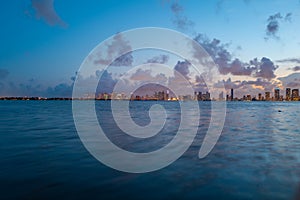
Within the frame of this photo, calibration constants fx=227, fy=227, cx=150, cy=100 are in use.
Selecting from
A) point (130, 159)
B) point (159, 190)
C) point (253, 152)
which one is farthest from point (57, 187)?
point (253, 152)

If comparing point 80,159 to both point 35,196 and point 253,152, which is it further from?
point 253,152

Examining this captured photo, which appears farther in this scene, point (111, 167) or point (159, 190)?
point (111, 167)

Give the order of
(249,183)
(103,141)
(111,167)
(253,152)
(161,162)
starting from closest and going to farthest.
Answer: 1. (249,183)
2. (111,167)
3. (161,162)
4. (253,152)
5. (103,141)

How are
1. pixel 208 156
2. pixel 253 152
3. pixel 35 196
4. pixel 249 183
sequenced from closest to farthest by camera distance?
1. pixel 35 196
2. pixel 249 183
3. pixel 208 156
4. pixel 253 152

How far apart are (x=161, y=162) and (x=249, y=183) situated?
3749 millimetres

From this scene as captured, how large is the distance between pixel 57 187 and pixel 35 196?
30.4 inches

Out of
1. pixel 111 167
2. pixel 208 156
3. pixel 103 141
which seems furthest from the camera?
pixel 103 141

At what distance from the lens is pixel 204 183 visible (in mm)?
7445

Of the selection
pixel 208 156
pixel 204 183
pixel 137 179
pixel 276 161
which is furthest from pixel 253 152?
pixel 137 179

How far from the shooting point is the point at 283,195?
21.4 feet

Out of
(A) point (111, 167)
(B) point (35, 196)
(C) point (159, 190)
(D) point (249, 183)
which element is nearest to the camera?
(B) point (35, 196)

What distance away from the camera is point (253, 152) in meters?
12.0

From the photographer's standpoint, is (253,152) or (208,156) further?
(253,152)

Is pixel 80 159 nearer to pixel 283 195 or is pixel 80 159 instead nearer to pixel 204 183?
pixel 204 183
